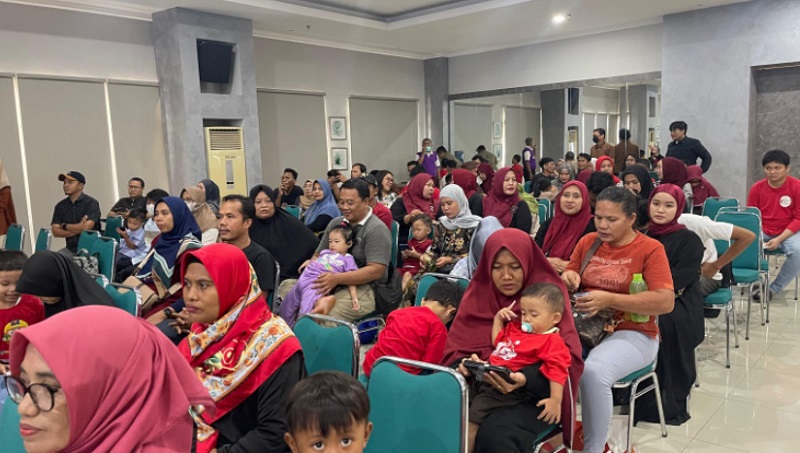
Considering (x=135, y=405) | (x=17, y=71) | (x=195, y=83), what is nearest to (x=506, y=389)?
(x=135, y=405)

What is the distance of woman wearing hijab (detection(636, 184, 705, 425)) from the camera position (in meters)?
2.99

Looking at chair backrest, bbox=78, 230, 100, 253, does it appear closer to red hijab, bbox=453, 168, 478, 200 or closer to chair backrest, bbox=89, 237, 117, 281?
chair backrest, bbox=89, 237, 117, 281

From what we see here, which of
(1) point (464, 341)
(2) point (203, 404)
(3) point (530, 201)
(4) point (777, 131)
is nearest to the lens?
(2) point (203, 404)

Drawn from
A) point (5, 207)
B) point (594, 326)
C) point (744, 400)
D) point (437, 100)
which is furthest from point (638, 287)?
point (437, 100)

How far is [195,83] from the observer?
7.57 meters

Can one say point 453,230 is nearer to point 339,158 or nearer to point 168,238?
point 168,238

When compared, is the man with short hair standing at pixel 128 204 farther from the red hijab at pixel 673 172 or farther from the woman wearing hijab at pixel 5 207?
the red hijab at pixel 673 172

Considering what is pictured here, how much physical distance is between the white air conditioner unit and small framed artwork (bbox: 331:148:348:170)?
2391 millimetres

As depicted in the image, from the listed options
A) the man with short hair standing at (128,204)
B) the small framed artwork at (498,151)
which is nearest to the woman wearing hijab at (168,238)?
the man with short hair standing at (128,204)

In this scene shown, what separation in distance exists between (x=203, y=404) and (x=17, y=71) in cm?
725

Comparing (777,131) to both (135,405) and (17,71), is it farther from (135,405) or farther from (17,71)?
(17,71)

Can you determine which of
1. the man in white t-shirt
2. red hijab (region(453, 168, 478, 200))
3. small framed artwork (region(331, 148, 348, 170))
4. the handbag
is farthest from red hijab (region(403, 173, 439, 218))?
small framed artwork (region(331, 148, 348, 170))

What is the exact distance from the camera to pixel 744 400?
331 cm

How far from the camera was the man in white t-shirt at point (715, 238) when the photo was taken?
11.5 feet
